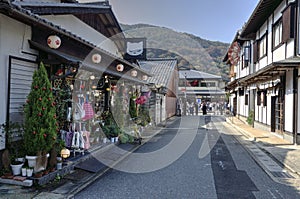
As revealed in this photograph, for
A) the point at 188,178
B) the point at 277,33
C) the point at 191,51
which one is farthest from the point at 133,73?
the point at 191,51

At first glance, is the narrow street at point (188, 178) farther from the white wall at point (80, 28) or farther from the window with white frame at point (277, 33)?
the window with white frame at point (277, 33)

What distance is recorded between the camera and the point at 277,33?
13.7 meters

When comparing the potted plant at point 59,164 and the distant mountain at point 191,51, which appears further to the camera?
the distant mountain at point 191,51

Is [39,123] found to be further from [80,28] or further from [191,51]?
[191,51]

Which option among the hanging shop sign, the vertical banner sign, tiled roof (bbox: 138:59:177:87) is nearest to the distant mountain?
tiled roof (bbox: 138:59:177:87)

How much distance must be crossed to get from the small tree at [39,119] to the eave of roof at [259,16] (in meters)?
10.9

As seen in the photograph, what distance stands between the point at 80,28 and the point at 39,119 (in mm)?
5830

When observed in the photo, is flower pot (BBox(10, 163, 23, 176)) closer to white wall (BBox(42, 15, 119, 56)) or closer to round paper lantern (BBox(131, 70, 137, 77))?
white wall (BBox(42, 15, 119, 56))

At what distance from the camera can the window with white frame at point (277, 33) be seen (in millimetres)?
13132

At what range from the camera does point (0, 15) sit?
18.4 ft

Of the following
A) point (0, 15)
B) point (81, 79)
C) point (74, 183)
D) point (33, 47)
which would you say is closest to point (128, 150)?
point (81, 79)

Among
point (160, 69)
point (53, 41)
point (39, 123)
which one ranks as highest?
point (160, 69)

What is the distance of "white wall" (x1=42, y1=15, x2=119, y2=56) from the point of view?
902 centimetres

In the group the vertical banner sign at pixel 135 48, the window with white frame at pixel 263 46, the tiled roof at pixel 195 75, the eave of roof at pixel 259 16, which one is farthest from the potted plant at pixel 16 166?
the tiled roof at pixel 195 75
